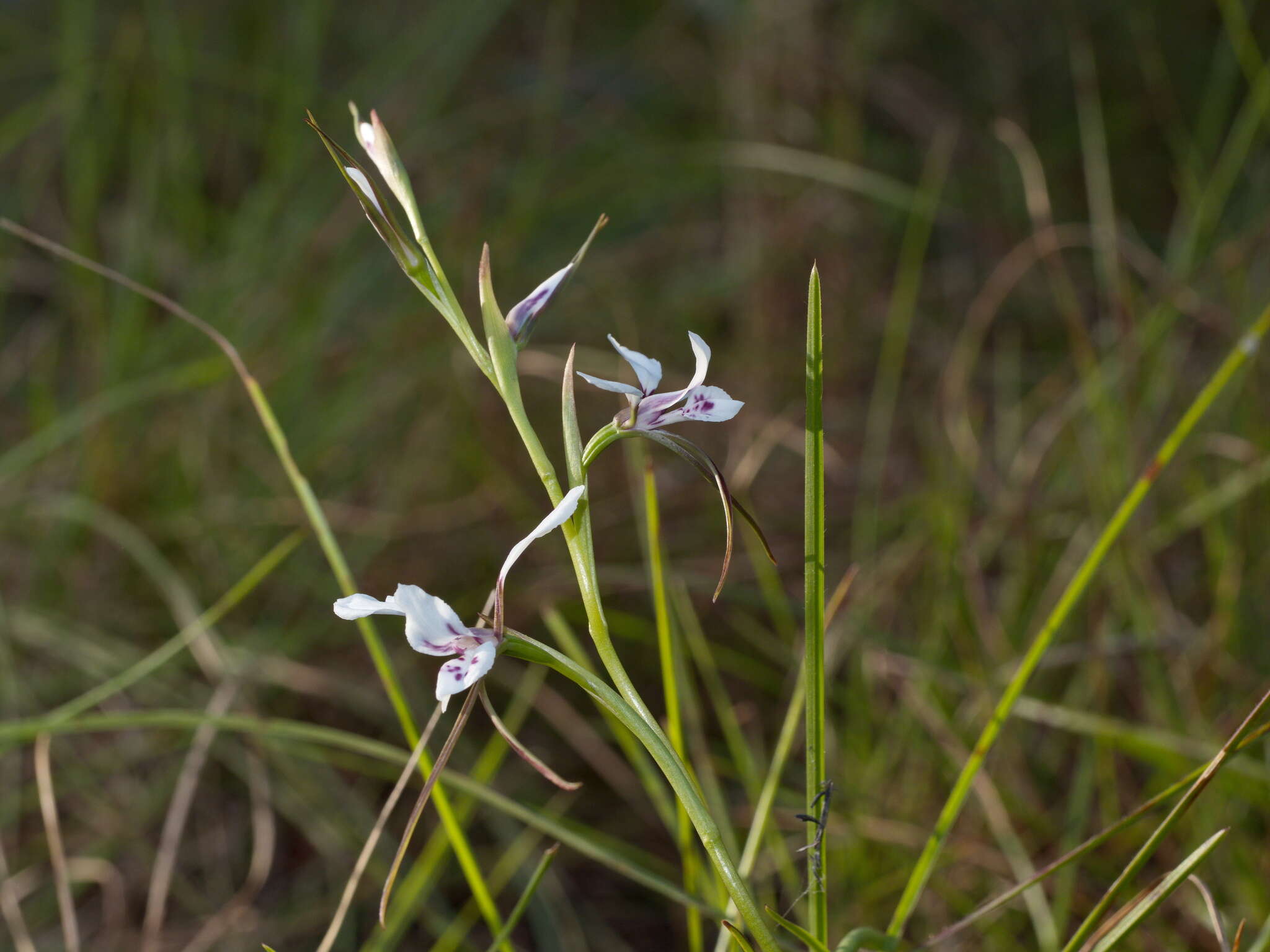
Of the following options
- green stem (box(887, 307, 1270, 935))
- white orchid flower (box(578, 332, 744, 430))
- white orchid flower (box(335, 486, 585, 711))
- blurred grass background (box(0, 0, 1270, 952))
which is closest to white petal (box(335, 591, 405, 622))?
white orchid flower (box(335, 486, 585, 711))

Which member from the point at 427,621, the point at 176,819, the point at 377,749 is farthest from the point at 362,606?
the point at 176,819

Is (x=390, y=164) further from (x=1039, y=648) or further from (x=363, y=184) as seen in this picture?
(x=1039, y=648)

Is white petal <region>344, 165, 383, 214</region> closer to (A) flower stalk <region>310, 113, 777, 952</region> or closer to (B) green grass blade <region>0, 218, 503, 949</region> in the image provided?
(A) flower stalk <region>310, 113, 777, 952</region>

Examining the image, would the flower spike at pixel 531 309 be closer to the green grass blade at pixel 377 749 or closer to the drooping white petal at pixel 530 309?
the drooping white petal at pixel 530 309

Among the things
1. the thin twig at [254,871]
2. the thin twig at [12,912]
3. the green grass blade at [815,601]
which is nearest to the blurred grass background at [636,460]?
the thin twig at [254,871]

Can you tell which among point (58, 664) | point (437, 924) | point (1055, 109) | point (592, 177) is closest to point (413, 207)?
point (437, 924)

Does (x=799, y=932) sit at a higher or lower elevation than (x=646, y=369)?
lower

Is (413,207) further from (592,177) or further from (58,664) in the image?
(592,177)
